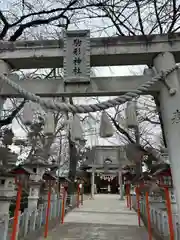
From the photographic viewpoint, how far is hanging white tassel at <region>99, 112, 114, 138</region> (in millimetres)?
3877

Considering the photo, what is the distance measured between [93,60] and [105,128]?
1468 mm

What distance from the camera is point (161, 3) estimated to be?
7.08 metres

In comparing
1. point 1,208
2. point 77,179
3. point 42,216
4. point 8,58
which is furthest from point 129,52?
point 77,179

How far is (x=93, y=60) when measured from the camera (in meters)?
4.36

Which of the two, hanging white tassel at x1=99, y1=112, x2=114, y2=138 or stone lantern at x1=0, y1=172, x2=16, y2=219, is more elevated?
hanging white tassel at x1=99, y1=112, x2=114, y2=138

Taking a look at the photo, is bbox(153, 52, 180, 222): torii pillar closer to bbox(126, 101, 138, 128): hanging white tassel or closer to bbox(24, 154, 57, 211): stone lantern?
bbox(126, 101, 138, 128): hanging white tassel

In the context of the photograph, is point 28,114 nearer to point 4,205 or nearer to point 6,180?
point 6,180

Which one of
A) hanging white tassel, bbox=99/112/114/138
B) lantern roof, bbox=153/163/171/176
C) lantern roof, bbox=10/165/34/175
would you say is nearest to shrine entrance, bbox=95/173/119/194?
lantern roof, bbox=153/163/171/176

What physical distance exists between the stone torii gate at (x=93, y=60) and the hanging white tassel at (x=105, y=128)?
19.7 inches

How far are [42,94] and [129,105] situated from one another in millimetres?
1704

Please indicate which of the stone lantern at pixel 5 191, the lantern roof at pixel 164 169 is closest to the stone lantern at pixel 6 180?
the stone lantern at pixel 5 191

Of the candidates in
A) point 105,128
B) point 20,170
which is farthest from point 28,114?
point 20,170

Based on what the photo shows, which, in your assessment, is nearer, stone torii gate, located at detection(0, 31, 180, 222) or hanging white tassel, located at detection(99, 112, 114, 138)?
hanging white tassel, located at detection(99, 112, 114, 138)

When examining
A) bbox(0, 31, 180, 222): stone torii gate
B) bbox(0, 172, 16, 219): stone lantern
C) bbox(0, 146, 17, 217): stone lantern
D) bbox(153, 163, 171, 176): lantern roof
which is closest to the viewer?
bbox(0, 31, 180, 222): stone torii gate
